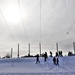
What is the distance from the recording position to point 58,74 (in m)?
11.3

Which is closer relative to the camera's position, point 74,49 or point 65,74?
point 65,74

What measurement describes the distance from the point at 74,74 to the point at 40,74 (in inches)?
93.3

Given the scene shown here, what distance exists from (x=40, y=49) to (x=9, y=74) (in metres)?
52.3

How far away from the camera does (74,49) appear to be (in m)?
61.1

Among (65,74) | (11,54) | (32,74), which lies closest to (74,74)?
(65,74)

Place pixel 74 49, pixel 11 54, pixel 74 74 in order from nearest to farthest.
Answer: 1. pixel 74 74
2. pixel 74 49
3. pixel 11 54

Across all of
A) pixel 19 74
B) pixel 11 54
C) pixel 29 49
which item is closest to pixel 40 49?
pixel 29 49

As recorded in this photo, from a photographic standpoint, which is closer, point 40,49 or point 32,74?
point 32,74

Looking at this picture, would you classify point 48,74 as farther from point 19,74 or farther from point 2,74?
point 2,74

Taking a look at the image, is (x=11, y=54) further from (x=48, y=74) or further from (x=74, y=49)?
(x=48, y=74)

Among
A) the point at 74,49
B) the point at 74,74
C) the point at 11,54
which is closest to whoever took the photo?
the point at 74,74

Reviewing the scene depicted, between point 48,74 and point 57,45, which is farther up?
point 57,45

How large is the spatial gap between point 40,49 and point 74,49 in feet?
43.5

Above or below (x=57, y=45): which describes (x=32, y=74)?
below
